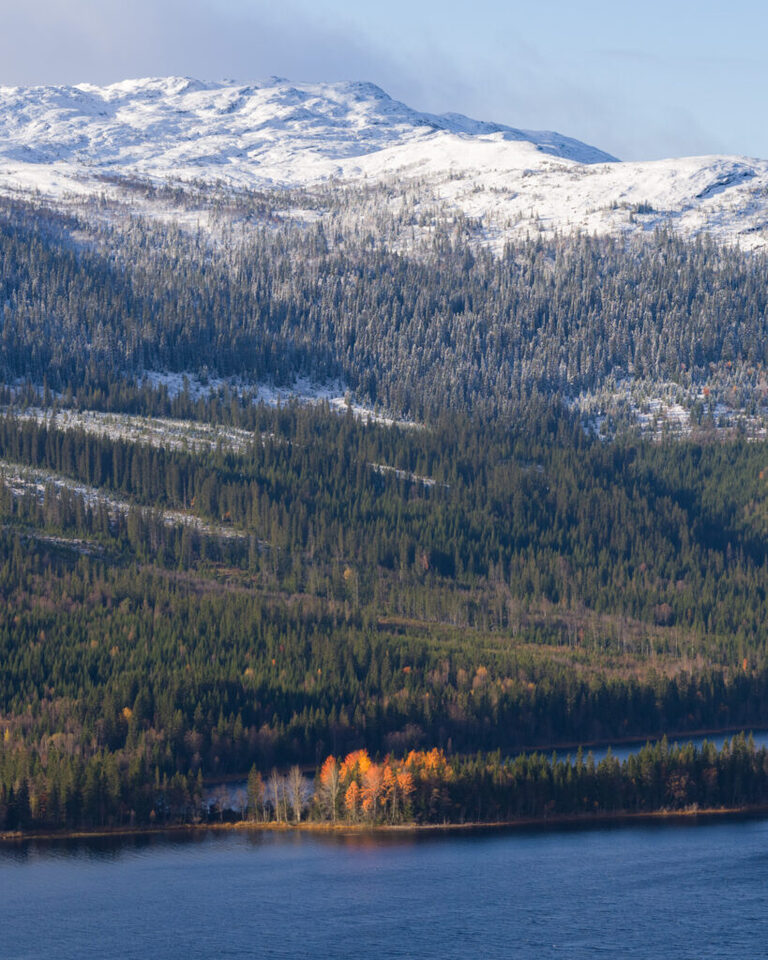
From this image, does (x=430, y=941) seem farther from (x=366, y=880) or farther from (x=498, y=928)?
(x=366, y=880)

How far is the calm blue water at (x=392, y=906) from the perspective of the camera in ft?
547

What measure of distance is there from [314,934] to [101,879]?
3280 centimetres

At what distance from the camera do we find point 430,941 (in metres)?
169

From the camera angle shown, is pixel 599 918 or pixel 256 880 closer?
pixel 599 918

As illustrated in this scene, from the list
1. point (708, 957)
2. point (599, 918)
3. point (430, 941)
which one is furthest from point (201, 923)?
point (708, 957)

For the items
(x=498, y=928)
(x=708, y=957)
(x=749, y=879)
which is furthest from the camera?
(x=749, y=879)

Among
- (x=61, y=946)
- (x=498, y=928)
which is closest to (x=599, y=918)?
(x=498, y=928)

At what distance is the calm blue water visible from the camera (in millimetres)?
166875

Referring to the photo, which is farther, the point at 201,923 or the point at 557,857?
the point at 557,857

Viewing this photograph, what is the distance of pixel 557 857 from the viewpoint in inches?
7805

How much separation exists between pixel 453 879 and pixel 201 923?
31.6 m

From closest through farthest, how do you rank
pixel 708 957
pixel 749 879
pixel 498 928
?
1. pixel 708 957
2. pixel 498 928
3. pixel 749 879

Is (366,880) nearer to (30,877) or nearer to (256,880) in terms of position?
(256,880)

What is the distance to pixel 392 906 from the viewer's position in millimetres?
181000
